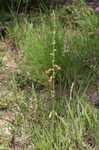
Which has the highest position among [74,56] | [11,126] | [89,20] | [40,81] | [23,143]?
[89,20]

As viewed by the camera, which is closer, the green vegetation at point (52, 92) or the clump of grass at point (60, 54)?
the green vegetation at point (52, 92)

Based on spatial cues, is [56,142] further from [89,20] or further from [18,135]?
[89,20]

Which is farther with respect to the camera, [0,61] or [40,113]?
[0,61]

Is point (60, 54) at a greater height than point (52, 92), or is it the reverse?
point (60, 54)

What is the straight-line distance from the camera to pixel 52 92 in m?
1.59

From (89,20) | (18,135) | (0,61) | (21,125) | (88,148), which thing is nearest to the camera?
→ (88,148)

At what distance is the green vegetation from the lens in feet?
5.96

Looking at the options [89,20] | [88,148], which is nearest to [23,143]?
[88,148]

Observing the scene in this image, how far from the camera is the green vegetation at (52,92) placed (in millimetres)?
1817

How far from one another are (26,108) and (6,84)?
0.51 m

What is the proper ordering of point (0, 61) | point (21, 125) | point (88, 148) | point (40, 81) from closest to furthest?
point (88, 148) → point (21, 125) → point (40, 81) → point (0, 61)

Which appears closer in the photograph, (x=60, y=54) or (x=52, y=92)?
(x=52, y=92)

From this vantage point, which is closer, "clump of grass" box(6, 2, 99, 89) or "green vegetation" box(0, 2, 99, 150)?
"green vegetation" box(0, 2, 99, 150)

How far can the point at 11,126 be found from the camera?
1.89 meters
